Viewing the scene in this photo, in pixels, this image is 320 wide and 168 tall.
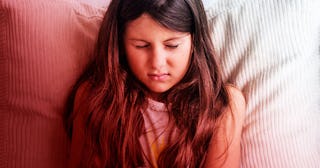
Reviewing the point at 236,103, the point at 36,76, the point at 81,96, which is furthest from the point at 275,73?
the point at 36,76

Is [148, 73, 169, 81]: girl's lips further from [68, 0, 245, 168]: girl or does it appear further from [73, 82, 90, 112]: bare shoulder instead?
[73, 82, 90, 112]: bare shoulder

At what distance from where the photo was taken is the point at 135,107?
1032mm

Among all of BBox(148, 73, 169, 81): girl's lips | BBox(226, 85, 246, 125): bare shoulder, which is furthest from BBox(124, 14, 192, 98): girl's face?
BBox(226, 85, 246, 125): bare shoulder

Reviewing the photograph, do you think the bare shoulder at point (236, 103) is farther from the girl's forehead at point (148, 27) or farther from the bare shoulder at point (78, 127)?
the bare shoulder at point (78, 127)

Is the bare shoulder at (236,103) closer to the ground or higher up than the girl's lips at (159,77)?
closer to the ground

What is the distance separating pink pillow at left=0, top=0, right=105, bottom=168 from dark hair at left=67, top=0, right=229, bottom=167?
0.06m

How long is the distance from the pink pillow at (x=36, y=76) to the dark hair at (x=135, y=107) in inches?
2.5

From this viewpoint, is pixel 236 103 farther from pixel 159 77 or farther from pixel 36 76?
pixel 36 76

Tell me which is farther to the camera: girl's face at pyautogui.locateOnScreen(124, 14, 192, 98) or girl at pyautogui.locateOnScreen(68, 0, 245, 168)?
girl at pyautogui.locateOnScreen(68, 0, 245, 168)

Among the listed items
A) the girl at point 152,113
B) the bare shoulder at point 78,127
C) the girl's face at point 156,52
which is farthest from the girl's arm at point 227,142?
the bare shoulder at point 78,127

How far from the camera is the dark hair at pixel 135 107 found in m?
1.00

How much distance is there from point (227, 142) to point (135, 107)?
25 centimetres

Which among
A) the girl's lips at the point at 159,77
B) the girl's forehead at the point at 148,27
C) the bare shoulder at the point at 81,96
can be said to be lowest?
the bare shoulder at the point at 81,96

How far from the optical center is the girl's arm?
3.29 ft
